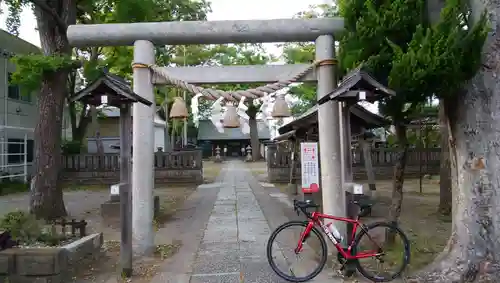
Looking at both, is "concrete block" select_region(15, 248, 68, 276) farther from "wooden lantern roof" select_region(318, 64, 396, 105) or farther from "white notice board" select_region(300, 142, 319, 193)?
"white notice board" select_region(300, 142, 319, 193)

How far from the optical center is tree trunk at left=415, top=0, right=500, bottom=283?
5.03m

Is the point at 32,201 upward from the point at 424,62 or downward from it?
downward

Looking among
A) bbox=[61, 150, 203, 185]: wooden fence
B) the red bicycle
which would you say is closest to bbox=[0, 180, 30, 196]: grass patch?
bbox=[61, 150, 203, 185]: wooden fence

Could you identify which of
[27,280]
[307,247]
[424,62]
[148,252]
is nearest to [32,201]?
[148,252]

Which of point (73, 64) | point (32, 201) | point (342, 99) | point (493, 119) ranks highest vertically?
point (73, 64)

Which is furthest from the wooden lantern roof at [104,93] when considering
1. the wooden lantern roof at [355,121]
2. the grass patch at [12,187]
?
the grass patch at [12,187]

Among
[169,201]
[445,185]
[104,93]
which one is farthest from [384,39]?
[169,201]

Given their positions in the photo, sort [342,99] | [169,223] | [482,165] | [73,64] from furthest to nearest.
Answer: [169,223]
[73,64]
[342,99]
[482,165]

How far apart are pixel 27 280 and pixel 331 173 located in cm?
464

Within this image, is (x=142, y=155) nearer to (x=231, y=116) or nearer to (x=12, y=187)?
(x=231, y=116)

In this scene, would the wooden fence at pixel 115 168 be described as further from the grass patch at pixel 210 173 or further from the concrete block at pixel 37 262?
the concrete block at pixel 37 262

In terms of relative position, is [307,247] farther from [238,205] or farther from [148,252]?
[238,205]

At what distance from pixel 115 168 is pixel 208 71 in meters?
15.4

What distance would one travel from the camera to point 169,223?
33.8 ft
